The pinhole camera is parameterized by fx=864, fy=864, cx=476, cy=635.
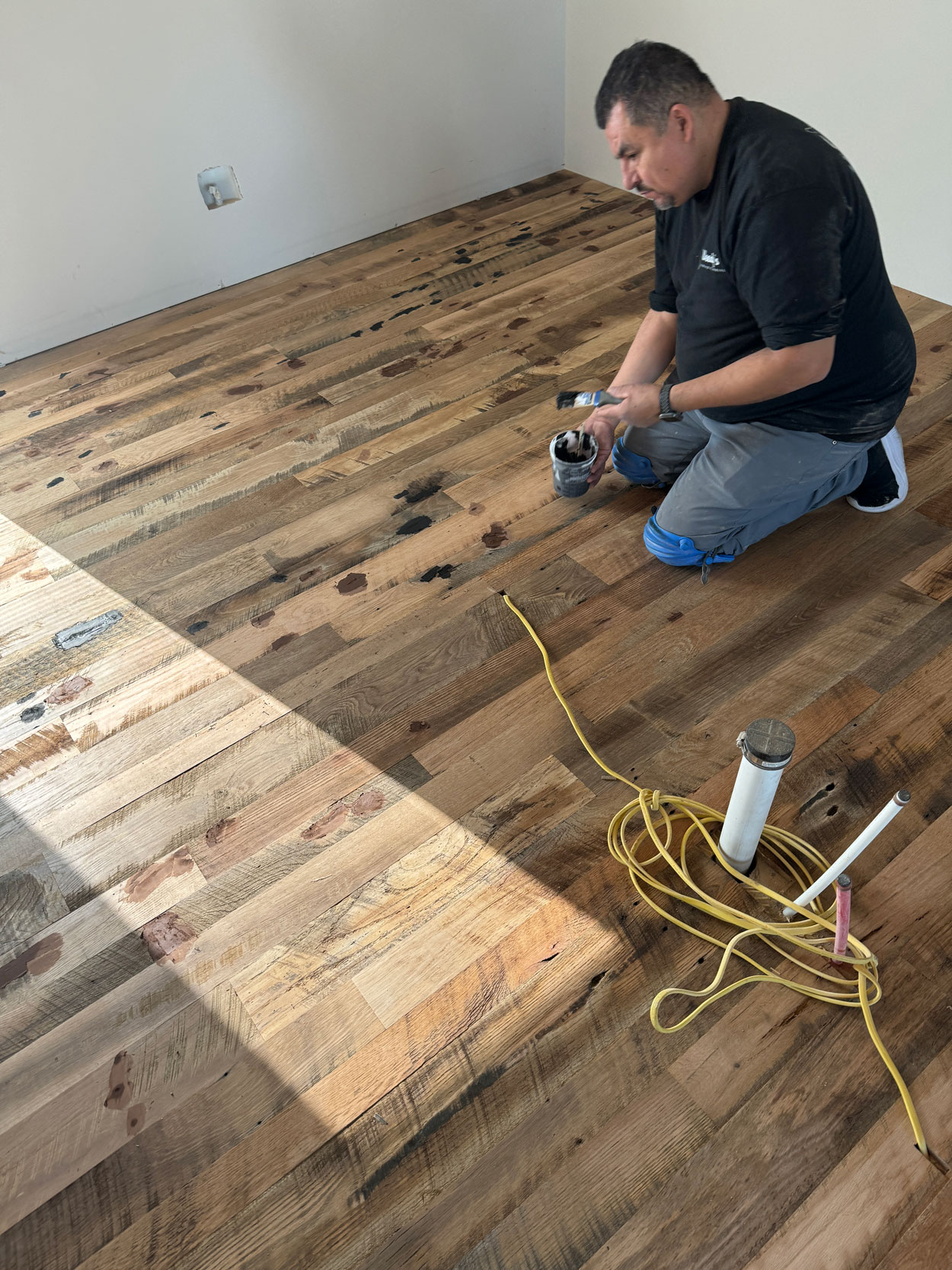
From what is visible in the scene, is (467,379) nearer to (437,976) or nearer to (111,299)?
(111,299)

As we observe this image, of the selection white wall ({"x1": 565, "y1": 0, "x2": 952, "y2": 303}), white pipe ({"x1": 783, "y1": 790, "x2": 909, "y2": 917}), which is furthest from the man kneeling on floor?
white wall ({"x1": 565, "y1": 0, "x2": 952, "y2": 303})

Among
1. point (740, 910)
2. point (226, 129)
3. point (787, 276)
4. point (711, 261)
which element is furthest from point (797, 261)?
point (226, 129)

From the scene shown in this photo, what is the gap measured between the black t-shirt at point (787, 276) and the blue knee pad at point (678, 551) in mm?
292

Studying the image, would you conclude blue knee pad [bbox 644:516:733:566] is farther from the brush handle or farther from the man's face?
the man's face

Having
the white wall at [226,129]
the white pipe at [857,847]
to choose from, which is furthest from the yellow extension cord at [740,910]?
the white wall at [226,129]

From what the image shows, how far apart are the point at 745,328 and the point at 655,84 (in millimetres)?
507

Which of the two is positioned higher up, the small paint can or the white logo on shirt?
the white logo on shirt

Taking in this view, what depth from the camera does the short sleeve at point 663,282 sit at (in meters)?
1.94

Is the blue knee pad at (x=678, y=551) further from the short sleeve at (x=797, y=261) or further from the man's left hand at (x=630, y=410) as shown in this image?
the short sleeve at (x=797, y=261)

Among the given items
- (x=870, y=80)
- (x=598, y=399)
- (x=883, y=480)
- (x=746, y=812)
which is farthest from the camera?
(x=870, y=80)

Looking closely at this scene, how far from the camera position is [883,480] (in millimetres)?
2139

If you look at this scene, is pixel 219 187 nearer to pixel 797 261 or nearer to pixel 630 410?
pixel 630 410

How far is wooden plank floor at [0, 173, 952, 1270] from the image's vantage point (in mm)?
1231

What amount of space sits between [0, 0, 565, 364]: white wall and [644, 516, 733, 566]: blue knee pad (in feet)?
7.56
